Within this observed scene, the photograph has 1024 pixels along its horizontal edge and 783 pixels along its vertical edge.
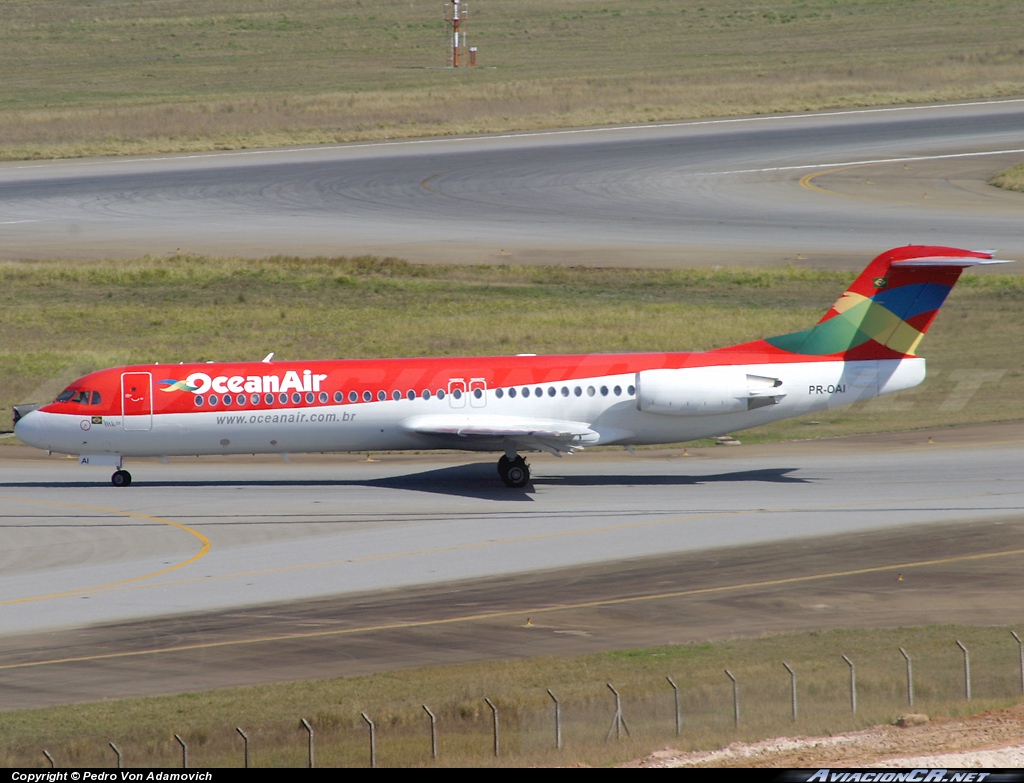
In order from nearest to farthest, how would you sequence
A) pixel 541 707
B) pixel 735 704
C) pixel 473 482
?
1. pixel 735 704
2. pixel 541 707
3. pixel 473 482

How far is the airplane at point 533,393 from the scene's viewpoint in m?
39.3

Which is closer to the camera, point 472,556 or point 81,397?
point 472,556

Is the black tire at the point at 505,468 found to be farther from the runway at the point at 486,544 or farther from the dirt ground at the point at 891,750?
the dirt ground at the point at 891,750

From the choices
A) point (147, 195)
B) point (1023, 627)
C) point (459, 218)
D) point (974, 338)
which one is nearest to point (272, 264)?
point (459, 218)

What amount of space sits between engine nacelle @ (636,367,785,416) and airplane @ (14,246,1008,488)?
1.1 inches

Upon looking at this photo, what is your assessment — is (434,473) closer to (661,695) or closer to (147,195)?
(661,695)

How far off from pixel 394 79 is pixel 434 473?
81.8 m

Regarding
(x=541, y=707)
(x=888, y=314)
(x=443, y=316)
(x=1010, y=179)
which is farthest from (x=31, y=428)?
(x=1010, y=179)

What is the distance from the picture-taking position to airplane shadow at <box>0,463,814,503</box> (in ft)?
132

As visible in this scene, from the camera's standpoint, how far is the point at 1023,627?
26.8 metres

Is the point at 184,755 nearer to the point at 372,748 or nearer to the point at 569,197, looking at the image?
the point at 372,748

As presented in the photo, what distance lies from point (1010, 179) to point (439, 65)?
62.0 meters

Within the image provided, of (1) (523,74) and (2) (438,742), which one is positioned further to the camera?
(1) (523,74)

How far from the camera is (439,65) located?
128375 millimetres
